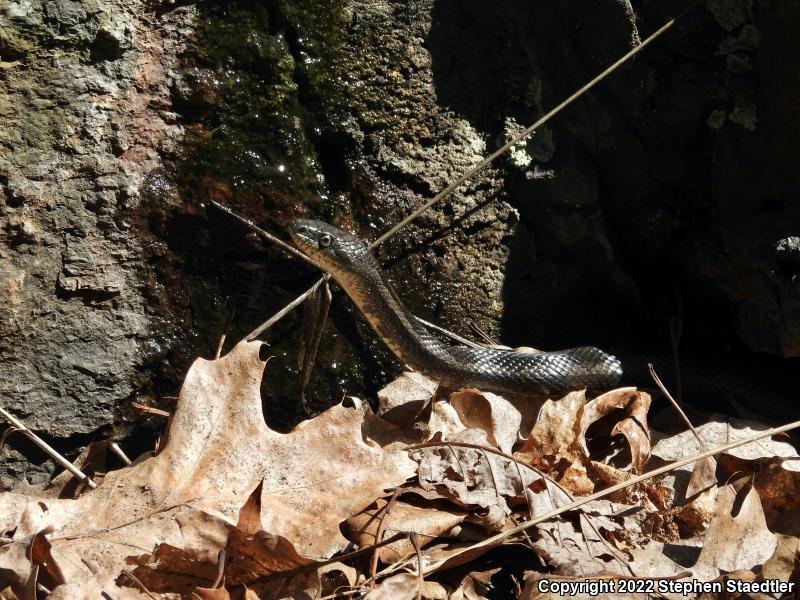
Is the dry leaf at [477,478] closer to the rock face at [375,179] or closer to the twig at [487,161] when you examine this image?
the rock face at [375,179]

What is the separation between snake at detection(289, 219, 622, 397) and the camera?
12.6ft

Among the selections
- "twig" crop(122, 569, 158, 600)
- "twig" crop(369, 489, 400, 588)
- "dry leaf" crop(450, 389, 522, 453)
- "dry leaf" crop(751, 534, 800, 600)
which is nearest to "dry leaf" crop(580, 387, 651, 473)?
"dry leaf" crop(450, 389, 522, 453)

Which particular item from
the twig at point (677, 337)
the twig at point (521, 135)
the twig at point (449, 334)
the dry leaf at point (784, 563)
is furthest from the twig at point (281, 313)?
the dry leaf at point (784, 563)

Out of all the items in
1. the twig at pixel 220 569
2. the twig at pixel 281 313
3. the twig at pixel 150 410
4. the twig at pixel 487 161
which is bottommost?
the twig at pixel 220 569

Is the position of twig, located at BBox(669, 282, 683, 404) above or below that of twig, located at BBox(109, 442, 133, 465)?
above

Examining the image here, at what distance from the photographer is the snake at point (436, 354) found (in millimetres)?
3848

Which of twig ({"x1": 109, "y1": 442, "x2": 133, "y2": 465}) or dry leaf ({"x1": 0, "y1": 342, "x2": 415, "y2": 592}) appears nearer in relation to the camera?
dry leaf ({"x1": 0, "y1": 342, "x2": 415, "y2": 592})

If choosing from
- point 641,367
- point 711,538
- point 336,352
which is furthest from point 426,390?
point 711,538

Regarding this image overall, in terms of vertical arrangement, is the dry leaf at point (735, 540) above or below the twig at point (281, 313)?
below

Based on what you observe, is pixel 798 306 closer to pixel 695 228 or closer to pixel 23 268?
pixel 695 228

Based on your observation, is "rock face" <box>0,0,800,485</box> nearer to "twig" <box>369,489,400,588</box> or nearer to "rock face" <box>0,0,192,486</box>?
"rock face" <box>0,0,192,486</box>

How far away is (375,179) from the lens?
13.0ft

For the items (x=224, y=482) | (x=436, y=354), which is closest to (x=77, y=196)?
(x=224, y=482)

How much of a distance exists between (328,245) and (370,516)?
133 cm
